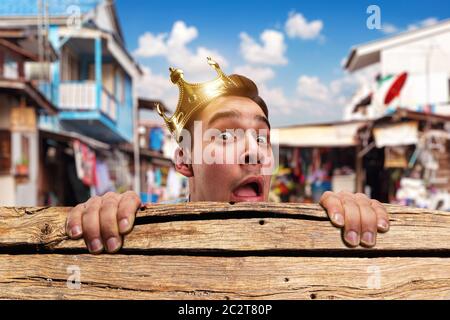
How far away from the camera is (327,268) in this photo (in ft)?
4.77

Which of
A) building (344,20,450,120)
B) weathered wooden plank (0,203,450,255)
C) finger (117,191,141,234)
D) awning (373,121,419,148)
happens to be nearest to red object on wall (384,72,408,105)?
building (344,20,450,120)

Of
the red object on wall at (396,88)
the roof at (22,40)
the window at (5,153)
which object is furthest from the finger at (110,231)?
the red object on wall at (396,88)

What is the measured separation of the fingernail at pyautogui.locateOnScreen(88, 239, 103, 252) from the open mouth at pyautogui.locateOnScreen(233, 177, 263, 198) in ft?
2.37

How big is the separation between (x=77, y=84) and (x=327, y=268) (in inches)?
597

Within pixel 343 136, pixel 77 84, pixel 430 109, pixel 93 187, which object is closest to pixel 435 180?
pixel 343 136

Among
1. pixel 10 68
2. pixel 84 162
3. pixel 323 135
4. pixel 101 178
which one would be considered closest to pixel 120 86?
pixel 101 178

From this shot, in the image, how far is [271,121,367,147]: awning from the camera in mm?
13281

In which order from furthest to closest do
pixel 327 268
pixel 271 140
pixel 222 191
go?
pixel 271 140 → pixel 222 191 → pixel 327 268

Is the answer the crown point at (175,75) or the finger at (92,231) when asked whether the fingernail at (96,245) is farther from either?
the crown point at (175,75)

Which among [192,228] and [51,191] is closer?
[192,228]

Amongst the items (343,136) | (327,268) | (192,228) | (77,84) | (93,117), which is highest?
(77,84)

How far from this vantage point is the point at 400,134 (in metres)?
12.2

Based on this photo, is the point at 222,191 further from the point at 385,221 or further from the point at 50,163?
the point at 50,163

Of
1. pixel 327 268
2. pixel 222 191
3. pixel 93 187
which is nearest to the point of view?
pixel 327 268
